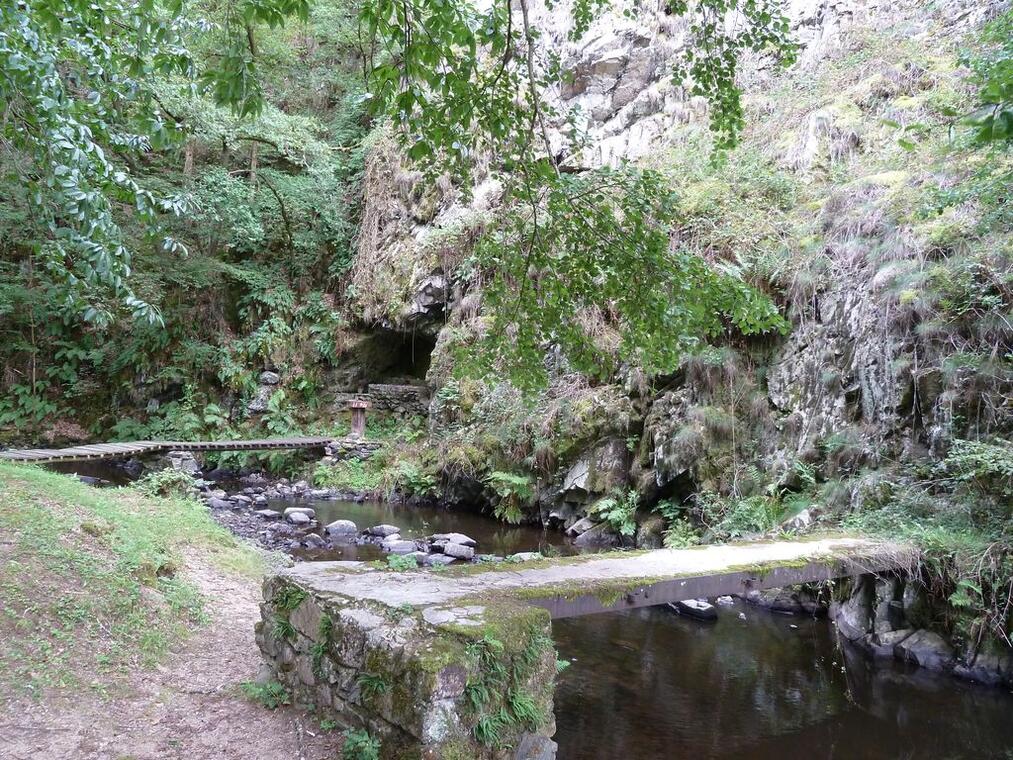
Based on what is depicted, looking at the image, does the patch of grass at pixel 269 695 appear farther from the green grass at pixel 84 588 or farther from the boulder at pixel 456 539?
the boulder at pixel 456 539

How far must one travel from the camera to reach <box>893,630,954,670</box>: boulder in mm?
5309

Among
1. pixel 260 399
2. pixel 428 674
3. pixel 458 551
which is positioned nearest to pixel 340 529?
pixel 458 551

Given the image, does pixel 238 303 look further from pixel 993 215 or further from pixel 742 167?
pixel 993 215

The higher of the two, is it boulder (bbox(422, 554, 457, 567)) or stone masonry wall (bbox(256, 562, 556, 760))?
stone masonry wall (bbox(256, 562, 556, 760))

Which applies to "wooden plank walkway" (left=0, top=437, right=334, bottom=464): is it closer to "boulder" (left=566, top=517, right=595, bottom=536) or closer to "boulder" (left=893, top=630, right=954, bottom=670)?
"boulder" (left=566, top=517, right=595, bottom=536)

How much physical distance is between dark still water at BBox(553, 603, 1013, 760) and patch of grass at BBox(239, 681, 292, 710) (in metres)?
1.70

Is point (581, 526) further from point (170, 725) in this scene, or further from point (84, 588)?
point (170, 725)

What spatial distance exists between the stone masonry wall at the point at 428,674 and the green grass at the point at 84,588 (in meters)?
1.12

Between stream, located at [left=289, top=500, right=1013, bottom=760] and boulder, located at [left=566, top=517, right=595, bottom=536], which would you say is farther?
boulder, located at [left=566, top=517, right=595, bottom=536]

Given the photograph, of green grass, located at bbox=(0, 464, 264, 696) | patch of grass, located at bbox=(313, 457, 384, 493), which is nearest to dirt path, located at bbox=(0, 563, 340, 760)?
green grass, located at bbox=(0, 464, 264, 696)

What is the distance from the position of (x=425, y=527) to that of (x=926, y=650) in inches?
259

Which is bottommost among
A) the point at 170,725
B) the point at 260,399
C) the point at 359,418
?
the point at 170,725

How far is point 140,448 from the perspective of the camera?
11773 millimetres

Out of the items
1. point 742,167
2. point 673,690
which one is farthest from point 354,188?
point 673,690
